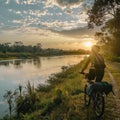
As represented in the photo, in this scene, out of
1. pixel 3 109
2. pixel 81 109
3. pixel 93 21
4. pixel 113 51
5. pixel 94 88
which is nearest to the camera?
pixel 94 88

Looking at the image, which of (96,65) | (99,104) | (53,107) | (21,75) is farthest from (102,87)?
(21,75)

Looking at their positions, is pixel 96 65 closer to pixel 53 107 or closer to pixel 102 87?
pixel 102 87

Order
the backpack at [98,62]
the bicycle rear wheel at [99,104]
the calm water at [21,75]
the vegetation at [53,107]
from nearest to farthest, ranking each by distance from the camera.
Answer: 1. the bicycle rear wheel at [99,104]
2. the backpack at [98,62]
3. the vegetation at [53,107]
4. the calm water at [21,75]

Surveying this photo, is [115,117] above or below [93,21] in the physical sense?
below

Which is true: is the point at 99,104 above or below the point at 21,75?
above

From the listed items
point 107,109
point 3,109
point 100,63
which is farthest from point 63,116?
point 3,109

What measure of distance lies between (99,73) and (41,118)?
3.91 metres

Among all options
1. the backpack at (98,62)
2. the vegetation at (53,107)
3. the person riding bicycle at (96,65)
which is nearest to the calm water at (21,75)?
the vegetation at (53,107)

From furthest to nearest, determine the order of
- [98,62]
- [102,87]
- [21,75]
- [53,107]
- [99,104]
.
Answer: [21,75] < [53,107] < [98,62] < [99,104] < [102,87]

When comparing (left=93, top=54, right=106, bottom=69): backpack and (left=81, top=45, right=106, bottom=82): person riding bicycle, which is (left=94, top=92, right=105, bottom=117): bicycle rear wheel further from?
(left=93, top=54, right=106, bottom=69): backpack

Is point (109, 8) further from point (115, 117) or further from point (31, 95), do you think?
point (115, 117)

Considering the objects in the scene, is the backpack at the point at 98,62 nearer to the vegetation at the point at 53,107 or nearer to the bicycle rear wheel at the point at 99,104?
the bicycle rear wheel at the point at 99,104

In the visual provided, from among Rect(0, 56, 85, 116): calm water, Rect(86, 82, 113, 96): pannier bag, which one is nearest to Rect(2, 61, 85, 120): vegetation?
Rect(86, 82, 113, 96): pannier bag

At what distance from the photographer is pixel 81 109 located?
12.3 meters
